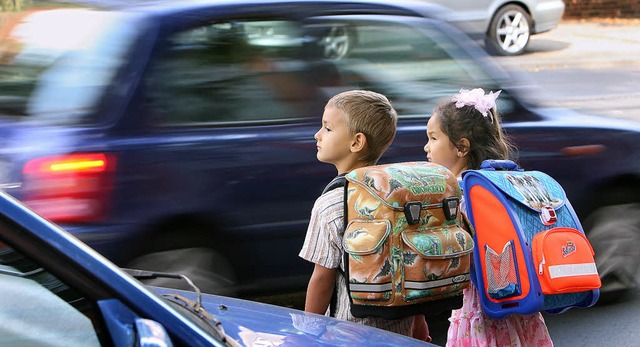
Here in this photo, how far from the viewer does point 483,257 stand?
3.22 m

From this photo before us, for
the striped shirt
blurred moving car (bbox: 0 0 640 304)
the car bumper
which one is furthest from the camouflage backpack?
the car bumper

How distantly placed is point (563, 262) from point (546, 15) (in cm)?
1503

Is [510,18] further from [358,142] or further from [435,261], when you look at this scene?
[435,261]

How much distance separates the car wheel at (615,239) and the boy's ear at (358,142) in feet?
9.47

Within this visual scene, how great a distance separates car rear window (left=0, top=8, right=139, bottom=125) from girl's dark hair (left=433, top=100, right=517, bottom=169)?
1.81 m

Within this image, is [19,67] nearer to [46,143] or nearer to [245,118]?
[46,143]

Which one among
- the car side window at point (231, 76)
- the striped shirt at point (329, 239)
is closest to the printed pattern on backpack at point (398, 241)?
the striped shirt at point (329, 239)

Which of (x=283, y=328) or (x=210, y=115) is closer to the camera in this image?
(x=283, y=328)

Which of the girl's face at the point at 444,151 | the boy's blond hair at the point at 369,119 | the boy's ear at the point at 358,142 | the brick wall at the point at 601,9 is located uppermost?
the boy's blond hair at the point at 369,119

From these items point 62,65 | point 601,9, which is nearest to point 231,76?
point 62,65

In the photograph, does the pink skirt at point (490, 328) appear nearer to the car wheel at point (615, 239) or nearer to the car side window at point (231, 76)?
the car side window at point (231, 76)

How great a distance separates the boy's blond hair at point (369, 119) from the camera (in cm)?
326

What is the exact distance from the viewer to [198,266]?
4.89 metres

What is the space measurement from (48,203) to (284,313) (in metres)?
1.94
